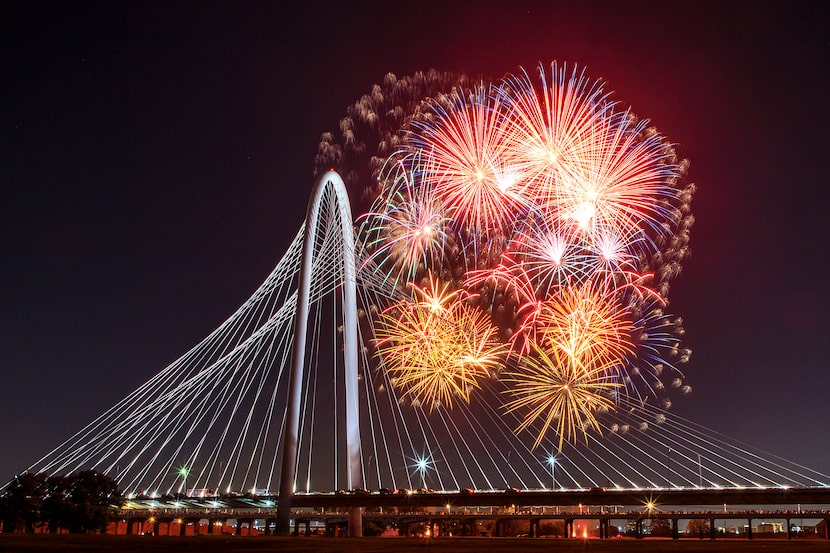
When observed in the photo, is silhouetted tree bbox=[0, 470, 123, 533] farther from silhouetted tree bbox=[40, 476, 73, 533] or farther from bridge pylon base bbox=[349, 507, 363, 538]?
bridge pylon base bbox=[349, 507, 363, 538]

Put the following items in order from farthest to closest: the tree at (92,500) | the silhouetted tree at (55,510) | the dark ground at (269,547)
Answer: the tree at (92,500), the silhouetted tree at (55,510), the dark ground at (269,547)

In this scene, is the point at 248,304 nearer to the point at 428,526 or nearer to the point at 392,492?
the point at 392,492

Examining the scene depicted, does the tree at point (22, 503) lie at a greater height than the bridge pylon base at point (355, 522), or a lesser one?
greater

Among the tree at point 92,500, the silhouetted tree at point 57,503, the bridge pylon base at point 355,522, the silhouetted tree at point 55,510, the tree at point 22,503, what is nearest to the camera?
the tree at point 22,503

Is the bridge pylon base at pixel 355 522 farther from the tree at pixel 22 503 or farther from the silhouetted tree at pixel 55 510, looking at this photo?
the tree at pixel 22 503

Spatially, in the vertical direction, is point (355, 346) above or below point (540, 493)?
above

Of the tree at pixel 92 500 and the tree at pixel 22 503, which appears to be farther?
the tree at pixel 92 500

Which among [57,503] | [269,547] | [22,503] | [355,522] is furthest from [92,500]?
A: [269,547]

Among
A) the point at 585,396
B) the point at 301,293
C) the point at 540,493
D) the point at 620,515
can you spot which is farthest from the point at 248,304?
the point at 620,515

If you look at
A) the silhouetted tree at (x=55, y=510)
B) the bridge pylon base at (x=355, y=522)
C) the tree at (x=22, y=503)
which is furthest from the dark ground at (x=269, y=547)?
the bridge pylon base at (x=355, y=522)

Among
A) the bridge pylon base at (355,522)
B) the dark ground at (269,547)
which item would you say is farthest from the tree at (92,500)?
the dark ground at (269,547)

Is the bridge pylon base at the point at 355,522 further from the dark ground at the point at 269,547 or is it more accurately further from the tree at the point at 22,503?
the dark ground at the point at 269,547
